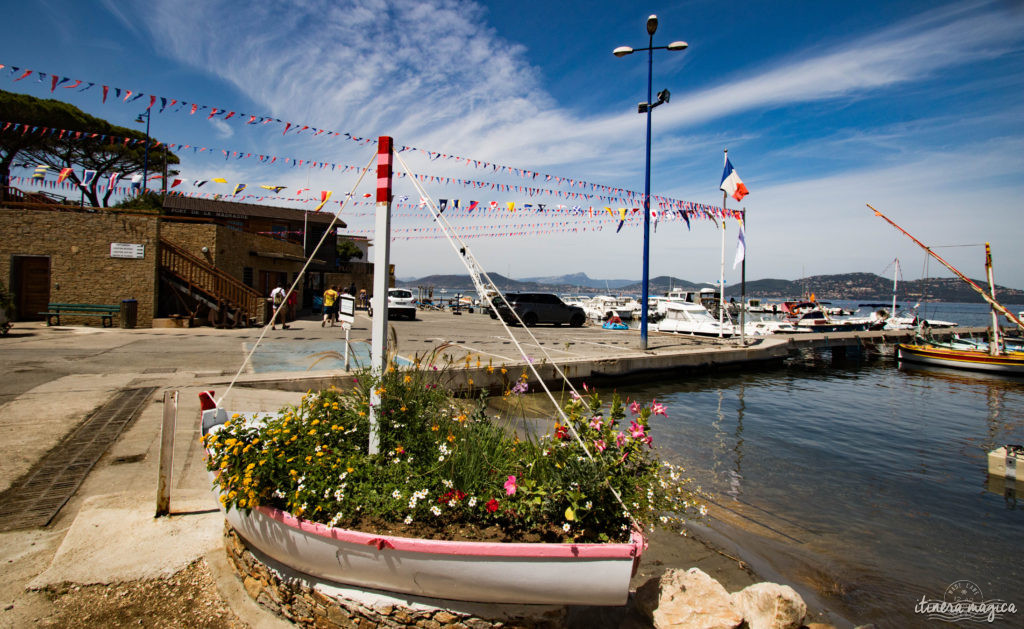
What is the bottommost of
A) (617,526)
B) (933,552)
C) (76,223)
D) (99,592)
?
(933,552)

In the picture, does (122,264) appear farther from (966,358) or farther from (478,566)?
(966,358)

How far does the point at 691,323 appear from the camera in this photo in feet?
92.0

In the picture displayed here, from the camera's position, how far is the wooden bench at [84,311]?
17.5 meters

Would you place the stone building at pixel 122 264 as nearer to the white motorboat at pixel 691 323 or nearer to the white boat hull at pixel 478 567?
the white boat hull at pixel 478 567

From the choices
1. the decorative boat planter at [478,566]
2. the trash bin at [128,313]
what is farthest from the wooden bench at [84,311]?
the decorative boat planter at [478,566]

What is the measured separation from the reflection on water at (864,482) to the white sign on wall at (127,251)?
18.3 m

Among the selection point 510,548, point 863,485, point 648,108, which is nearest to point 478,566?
point 510,548

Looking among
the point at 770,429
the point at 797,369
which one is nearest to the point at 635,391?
the point at 770,429

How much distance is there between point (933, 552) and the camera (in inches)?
220

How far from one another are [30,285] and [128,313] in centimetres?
394

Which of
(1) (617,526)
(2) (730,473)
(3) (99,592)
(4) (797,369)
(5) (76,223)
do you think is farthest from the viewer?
(4) (797,369)

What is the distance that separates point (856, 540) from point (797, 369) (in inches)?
719

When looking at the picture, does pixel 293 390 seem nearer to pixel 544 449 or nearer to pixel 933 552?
pixel 544 449


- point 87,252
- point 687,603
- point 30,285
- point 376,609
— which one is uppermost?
point 87,252
